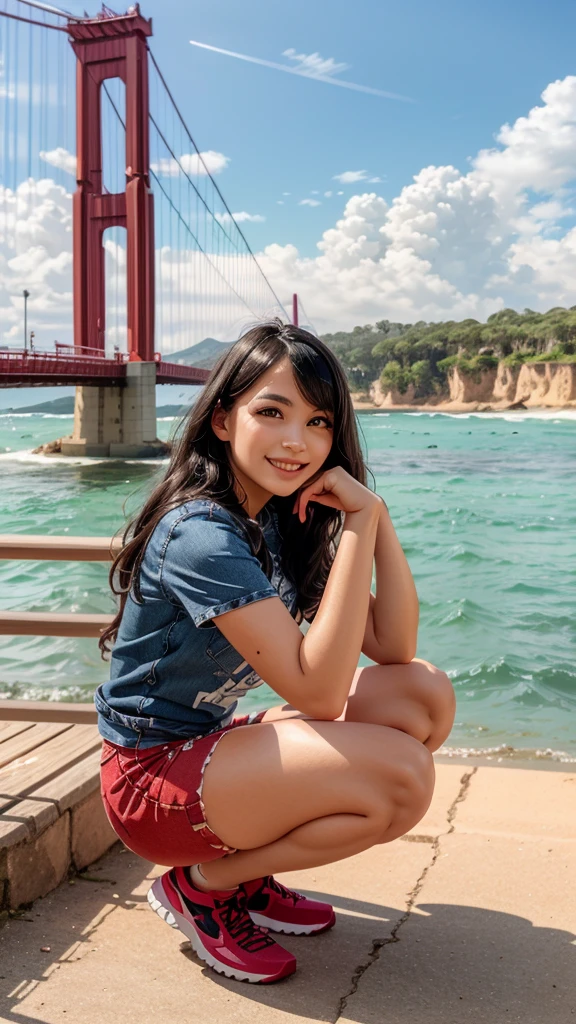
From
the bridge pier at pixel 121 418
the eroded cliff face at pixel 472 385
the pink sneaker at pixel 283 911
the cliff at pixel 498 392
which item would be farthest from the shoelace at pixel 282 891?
the eroded cliff face at pixel 472 385

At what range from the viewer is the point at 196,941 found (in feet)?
4.64

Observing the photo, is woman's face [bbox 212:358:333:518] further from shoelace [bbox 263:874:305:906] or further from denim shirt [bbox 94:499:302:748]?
shoelace [bbox 263:874:305:906]

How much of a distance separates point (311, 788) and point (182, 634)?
279 mm

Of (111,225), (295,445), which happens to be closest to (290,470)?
(295,445)

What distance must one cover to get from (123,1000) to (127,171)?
25.8m

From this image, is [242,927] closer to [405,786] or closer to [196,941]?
[196,941]

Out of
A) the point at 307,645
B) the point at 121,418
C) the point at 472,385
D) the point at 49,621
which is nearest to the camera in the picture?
the point at 307,645

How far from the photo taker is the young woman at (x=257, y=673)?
4.17ft

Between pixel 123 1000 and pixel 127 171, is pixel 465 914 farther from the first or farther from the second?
pixel 127 171

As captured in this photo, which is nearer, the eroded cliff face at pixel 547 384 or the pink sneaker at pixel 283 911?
the pink sneaker at pixel 283 911

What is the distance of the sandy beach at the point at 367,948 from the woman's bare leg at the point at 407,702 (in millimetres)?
337

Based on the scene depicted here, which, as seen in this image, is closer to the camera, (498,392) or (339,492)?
(339,492)

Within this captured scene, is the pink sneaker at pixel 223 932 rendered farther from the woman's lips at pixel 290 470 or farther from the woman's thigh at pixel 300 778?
the woman's lips at pixel 290 470

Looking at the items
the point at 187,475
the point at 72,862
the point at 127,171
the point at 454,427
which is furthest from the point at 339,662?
the point at 454,427
